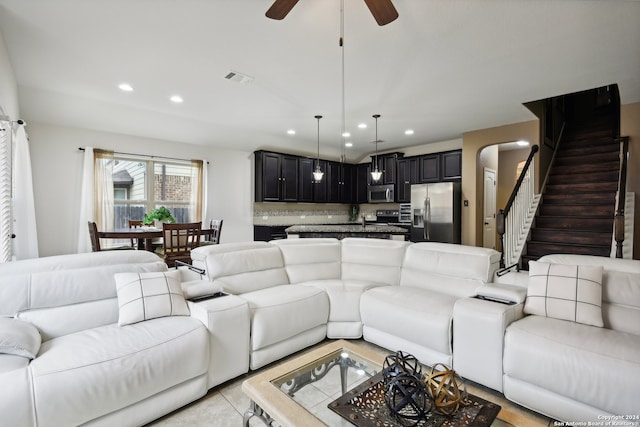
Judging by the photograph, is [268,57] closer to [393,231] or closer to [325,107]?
[325,107]

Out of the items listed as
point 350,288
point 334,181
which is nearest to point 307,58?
point 350,288

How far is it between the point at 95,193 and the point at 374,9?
498 centimetres

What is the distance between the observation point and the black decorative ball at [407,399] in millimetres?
1190

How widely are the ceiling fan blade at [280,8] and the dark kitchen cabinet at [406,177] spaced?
17.6 feet

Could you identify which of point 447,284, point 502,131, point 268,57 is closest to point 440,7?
point 268,57

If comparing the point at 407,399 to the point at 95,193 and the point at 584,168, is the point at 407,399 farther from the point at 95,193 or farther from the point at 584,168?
the point at 584,168

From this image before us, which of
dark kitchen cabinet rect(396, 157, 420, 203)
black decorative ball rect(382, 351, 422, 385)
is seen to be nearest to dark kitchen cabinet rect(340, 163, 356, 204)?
dark kitchen cabinet rect(396, 157, 420, 203)

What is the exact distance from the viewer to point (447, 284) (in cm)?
278

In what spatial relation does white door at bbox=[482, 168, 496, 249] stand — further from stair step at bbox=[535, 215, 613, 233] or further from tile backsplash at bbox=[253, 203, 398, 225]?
tile backsplash at bbox=[253, 203, 398, 225]

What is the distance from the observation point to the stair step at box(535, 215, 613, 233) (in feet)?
14.0

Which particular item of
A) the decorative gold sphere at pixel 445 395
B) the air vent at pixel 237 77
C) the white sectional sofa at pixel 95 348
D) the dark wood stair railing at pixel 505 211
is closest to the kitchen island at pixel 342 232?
the dark wood stair railing at pixel 505 211

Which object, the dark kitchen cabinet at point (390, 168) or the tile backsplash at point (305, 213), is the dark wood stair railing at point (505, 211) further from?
the tile backsplash at point (305, 213)

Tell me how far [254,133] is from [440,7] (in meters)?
4.15

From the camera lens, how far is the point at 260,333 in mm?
2234
